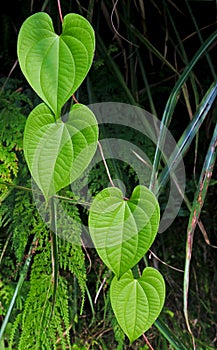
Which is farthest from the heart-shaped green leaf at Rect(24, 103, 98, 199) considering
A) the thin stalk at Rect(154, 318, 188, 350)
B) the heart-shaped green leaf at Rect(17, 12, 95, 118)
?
the thin stalk at Rect(154, 318, 188, 350)

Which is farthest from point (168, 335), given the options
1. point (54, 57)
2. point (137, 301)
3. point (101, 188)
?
point (54, 57)

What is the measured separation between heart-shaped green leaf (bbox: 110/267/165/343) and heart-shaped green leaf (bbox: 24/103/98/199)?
0.13m

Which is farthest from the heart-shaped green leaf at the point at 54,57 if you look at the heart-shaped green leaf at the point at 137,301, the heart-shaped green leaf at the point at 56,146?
the heart-shaped green leaf at the point at 137,301

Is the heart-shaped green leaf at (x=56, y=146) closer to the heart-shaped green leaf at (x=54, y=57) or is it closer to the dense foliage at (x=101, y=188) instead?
the heart-shaped green leaf at (x=54, y=57)

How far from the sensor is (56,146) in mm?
394

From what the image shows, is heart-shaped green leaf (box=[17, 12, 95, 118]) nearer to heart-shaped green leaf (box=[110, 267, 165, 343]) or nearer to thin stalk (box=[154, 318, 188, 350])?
heart-shaped green leaf (box=[110, 267, 165, 343])

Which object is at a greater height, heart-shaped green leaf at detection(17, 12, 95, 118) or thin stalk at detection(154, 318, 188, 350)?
heart-shaped green leaf at detection(17, 12, 95, 118)

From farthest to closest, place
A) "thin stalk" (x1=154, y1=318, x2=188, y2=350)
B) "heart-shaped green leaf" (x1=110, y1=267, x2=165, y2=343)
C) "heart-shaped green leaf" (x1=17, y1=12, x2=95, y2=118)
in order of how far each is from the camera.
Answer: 1. "thin stalk" (x1=154, y1=318, x2=188, y2=350)
2. "heart-shaped green leaf" (x1=110, y1=267, x2=165, y2=343)
3. "heart-shaped green leaf" (x1=17, y1=12, x2=95, y2=118)

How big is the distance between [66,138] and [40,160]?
0.09 feet

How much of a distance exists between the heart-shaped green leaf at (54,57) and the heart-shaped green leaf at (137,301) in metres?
0.19

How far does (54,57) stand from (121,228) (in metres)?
0.15

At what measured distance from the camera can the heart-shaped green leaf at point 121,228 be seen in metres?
0.44

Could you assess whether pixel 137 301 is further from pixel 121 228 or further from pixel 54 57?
pixel 54 57

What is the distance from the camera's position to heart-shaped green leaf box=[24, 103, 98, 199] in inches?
15.3
